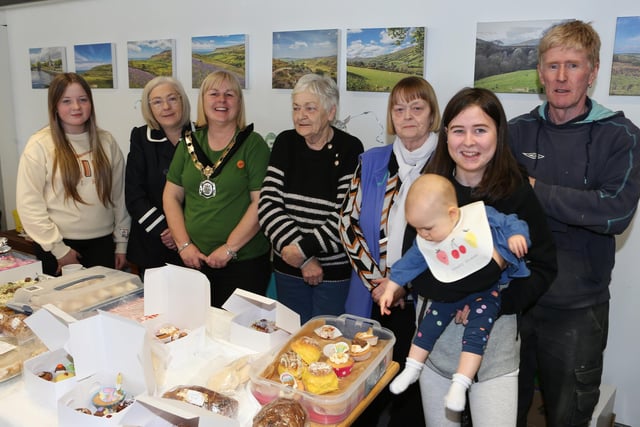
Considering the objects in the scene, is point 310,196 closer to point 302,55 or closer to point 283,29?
point 302,55

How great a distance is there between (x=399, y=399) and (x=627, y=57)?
1.89m

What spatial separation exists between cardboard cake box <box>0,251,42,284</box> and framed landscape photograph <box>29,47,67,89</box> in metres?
2.74

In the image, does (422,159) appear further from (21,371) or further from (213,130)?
(21,371)

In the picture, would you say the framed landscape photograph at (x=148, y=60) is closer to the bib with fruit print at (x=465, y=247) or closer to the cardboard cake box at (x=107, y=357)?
the cardboard cake box at (x=107, y=357)

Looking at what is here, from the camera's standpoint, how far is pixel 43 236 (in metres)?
2.75

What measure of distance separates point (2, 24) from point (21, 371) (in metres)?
4.40

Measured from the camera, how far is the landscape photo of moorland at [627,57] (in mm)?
2324

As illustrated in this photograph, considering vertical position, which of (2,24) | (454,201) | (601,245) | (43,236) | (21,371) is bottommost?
(21,371)

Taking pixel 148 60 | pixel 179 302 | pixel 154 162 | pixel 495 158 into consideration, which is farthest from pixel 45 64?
pixel 495 158

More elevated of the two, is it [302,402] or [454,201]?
[454,201]

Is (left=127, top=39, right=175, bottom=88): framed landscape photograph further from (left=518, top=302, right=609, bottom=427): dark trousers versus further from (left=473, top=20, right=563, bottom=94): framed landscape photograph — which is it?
(left=518, top=302, right=609, bottom=427): dark trousers

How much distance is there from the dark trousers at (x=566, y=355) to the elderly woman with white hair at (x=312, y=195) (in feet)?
2.94

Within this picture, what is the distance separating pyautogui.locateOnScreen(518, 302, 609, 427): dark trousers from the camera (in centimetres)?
187

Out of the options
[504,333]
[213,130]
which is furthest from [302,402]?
[213,130]
